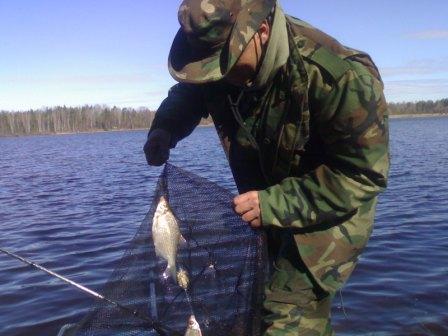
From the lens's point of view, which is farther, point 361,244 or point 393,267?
point 393,267

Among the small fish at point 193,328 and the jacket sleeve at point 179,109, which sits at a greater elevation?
the jacket sleeve at point 179,109

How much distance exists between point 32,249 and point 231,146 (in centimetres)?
916

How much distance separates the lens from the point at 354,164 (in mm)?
3465

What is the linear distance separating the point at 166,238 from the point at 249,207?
1.21 m

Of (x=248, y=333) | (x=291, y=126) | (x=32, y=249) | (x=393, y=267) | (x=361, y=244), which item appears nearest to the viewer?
(x=291, y=126)

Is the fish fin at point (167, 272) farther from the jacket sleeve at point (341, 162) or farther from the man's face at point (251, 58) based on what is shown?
the man's face at point (251, 58)

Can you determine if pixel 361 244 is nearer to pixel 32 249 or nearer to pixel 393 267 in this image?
pixel 393 267

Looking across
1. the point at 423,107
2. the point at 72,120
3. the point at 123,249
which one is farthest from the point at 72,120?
the point at 123,249

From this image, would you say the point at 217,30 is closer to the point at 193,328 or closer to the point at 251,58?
the point at 251,58

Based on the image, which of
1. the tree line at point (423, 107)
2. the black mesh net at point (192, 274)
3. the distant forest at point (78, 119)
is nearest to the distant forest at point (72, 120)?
the distant forest at point (78, 119)

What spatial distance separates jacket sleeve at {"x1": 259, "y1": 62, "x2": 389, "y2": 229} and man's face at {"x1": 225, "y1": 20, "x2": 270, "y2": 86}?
0.34 metres

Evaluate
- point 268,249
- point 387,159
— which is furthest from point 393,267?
point 387,159

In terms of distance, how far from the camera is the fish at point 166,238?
179 inches

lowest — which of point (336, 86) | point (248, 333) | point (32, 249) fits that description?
point (32, 249)
